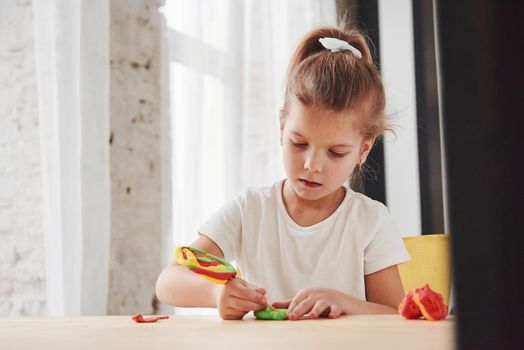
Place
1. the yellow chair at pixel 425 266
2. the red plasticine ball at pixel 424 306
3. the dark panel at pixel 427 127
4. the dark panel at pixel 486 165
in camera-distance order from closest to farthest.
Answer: the dark panel at pixel 486 165 → the red plasticine ball at pixel 424 306 → the yellow chair at pixel 425 266 → the dark panel at pixel 427 127

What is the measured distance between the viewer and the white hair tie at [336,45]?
4.90 feet

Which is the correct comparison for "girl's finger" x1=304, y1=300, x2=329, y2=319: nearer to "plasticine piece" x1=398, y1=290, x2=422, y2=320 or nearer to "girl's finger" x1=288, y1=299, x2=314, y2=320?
"girl's finger" x1=288, y1=299, x2=314, y2=320

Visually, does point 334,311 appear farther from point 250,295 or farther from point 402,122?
point 402,122

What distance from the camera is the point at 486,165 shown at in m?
0.15

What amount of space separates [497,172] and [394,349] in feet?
1.14

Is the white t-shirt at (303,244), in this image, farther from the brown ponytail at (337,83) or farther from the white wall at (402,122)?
the white wall at (402,122)

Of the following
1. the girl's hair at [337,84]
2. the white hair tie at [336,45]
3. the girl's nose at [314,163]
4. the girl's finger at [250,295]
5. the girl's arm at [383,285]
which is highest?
the white hair tie at [336,45]

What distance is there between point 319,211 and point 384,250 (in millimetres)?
194

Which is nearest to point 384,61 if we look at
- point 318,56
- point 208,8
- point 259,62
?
point 259,62

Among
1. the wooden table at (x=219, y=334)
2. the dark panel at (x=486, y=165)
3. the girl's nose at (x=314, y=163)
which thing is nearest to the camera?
the dark panel at (x=486, y=165)

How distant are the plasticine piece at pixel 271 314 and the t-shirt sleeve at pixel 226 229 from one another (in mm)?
613

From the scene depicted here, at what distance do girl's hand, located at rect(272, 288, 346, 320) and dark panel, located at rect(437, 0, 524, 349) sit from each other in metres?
0.70

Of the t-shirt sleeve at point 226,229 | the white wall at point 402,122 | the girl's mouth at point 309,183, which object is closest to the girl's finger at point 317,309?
the girl's mouth at point 309,183

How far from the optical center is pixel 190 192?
8.68 feet
